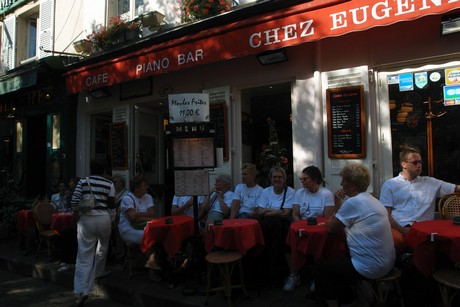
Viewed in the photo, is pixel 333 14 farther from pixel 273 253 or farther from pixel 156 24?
pixel 156 24

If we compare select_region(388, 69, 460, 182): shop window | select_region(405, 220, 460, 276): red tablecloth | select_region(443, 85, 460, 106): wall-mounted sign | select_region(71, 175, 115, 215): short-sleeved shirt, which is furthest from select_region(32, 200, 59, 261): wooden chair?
select_region(443, 85, 460, 106): wall-mounted sign

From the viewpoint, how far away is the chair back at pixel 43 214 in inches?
244

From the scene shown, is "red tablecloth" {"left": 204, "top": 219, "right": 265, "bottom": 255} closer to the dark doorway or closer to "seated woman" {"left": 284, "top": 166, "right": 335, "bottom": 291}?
"seated woman" {"left": 284, "top": 166, "right": 335, "bottom": 291}

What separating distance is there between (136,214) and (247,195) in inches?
63.1

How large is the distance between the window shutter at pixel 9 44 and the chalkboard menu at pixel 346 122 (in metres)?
9.76

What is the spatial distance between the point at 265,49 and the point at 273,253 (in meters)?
2.66

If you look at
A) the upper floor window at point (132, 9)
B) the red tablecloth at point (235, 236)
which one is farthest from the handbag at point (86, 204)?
the upper floor window at point (132, 9)

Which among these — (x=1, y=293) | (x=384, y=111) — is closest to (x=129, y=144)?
(x=1, y=293)

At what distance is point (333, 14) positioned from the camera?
435cm

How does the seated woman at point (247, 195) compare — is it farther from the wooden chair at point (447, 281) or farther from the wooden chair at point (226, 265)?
the wooden chair at point (447, 281)

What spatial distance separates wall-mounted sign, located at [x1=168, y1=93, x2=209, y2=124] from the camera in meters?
4.25

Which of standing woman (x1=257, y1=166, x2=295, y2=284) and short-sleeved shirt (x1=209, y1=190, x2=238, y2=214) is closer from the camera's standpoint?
standing woman (x1=257, y1=166, x2=295, y2=284)

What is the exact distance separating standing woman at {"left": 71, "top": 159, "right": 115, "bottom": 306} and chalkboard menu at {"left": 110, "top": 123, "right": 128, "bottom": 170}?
3105 millimetres

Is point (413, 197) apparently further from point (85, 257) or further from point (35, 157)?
point (35, 157)
